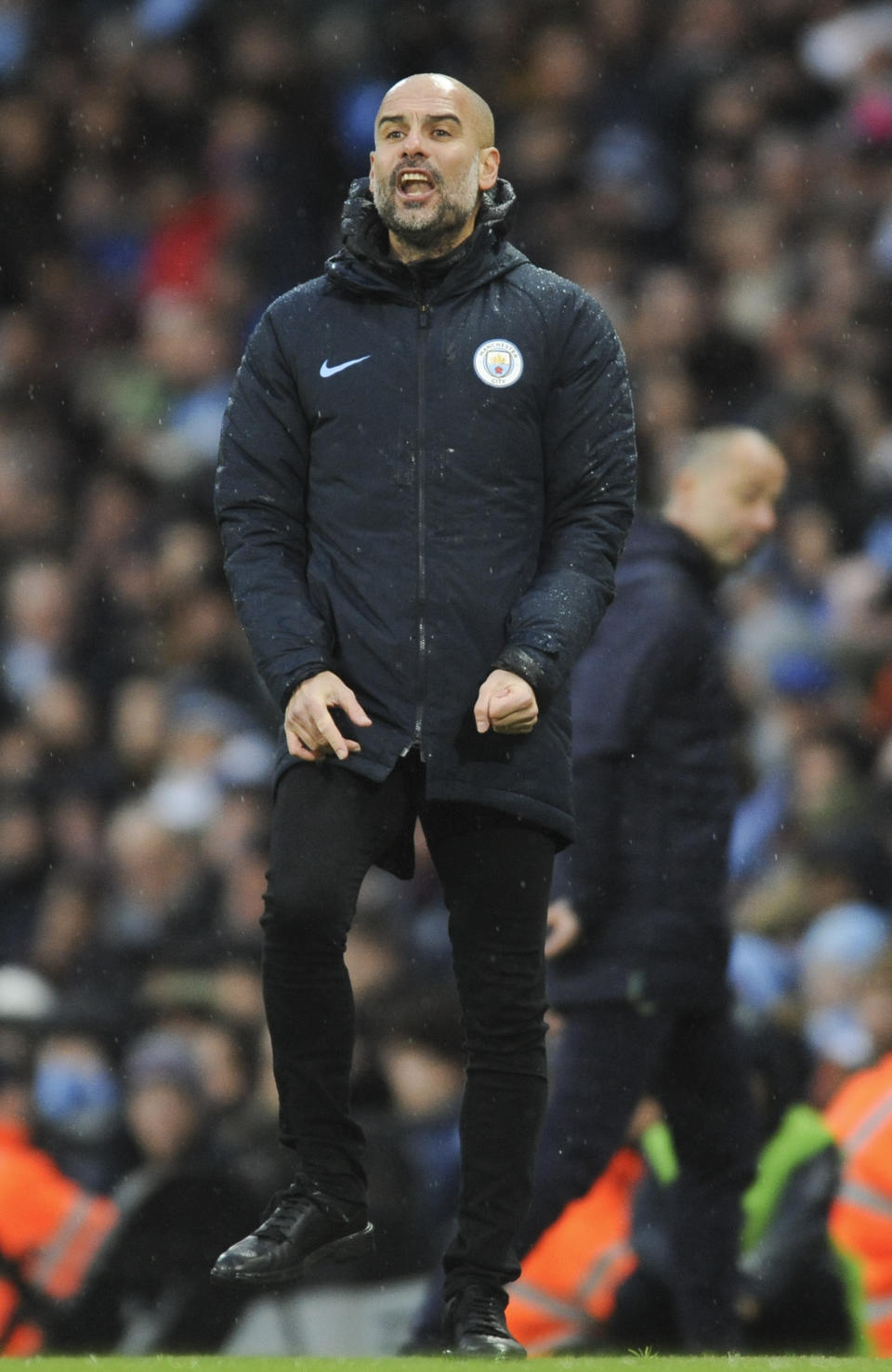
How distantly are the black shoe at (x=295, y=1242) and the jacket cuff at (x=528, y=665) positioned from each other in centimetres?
85

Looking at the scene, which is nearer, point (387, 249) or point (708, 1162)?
point (387, 249)

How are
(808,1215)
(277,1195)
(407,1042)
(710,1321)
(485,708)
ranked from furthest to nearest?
(407,1042), (808,1215), (710,1321), (277,1195), (485,708)

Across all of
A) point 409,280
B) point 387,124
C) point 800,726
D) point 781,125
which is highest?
point 781,125

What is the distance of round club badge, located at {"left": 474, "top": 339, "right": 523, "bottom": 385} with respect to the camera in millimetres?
3777

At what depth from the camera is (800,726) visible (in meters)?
7.58

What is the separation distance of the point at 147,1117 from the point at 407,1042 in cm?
69

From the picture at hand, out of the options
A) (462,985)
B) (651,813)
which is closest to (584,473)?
(462,985)

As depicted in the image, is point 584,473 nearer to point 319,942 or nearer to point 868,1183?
point 319,942

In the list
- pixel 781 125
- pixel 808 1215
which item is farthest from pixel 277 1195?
pixel 781 125

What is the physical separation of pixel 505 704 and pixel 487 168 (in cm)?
91

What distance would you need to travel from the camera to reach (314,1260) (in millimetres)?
3744

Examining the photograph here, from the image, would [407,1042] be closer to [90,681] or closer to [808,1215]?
[808,1215]

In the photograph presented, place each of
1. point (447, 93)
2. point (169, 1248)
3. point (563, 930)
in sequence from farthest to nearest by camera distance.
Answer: point (169, 1248)
point (563, 930)
point (447, 93)

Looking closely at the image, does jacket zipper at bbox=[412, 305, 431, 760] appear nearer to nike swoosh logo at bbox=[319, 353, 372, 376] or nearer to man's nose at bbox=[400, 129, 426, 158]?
nike swoosh logo at bbox=[319, 353, 372, 376]
